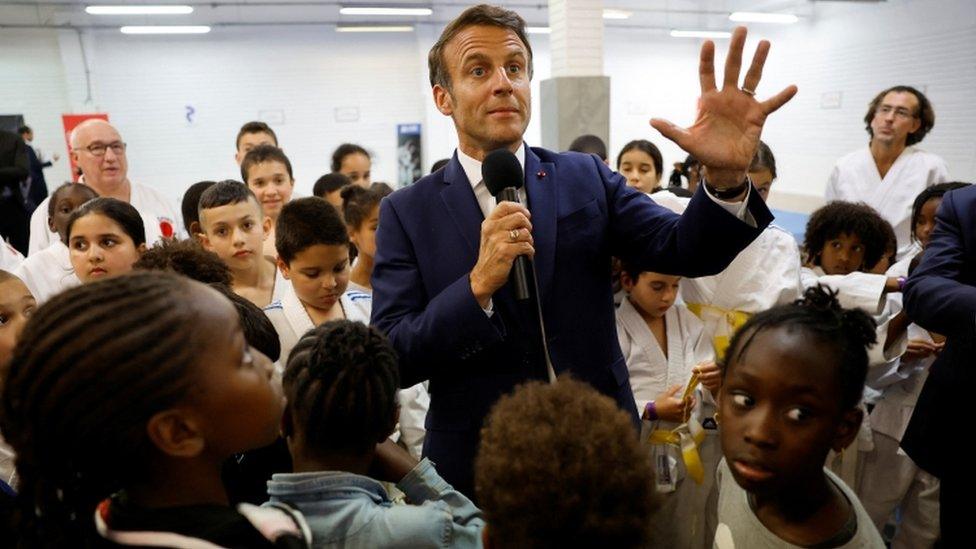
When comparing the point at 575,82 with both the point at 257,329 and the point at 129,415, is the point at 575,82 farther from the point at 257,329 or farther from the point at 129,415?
the point at 129,415

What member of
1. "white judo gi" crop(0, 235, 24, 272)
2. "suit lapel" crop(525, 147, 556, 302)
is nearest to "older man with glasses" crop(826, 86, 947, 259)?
"suit lapel" crop(525, 147, 556, 302)

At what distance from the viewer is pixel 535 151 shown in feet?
5.61

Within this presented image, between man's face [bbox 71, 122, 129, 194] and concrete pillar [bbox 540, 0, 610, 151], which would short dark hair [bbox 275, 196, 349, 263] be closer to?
man's face [bbox 71, 122, 129, 194]

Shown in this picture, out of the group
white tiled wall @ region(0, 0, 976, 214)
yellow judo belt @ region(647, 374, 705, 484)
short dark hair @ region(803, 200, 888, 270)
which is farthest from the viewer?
white tiled wall @ region(0, 0, 976, 214)

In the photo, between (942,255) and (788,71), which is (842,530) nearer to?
(942,255)

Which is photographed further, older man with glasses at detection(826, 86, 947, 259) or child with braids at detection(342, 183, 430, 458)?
older man with glasses at detection(826, 86, 947, 259)

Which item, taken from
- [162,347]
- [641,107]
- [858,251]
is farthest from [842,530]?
[641,107]

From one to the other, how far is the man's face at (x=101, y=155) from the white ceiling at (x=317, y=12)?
7.18 metres

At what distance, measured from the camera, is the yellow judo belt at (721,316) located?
2.11 meters

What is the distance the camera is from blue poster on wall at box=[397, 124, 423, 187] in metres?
12.1

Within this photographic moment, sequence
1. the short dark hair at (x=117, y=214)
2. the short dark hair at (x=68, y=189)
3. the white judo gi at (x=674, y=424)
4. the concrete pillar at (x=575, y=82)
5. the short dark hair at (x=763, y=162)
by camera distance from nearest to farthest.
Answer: the white judo gi at (x=674, y=424) → the short dark hair at (x=117, y=214) → the short dark hair at (x=763, y=162) → the short dark hair at (x=68, y=189) → the concrete pillar at (x=575, y=82)

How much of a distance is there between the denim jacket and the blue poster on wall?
36.7ft

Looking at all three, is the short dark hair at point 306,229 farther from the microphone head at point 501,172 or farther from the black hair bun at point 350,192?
the black hair bun at point 350,192

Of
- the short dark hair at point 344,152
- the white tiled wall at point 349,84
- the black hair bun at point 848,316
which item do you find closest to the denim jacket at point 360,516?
the black hair bun at point 848,316
